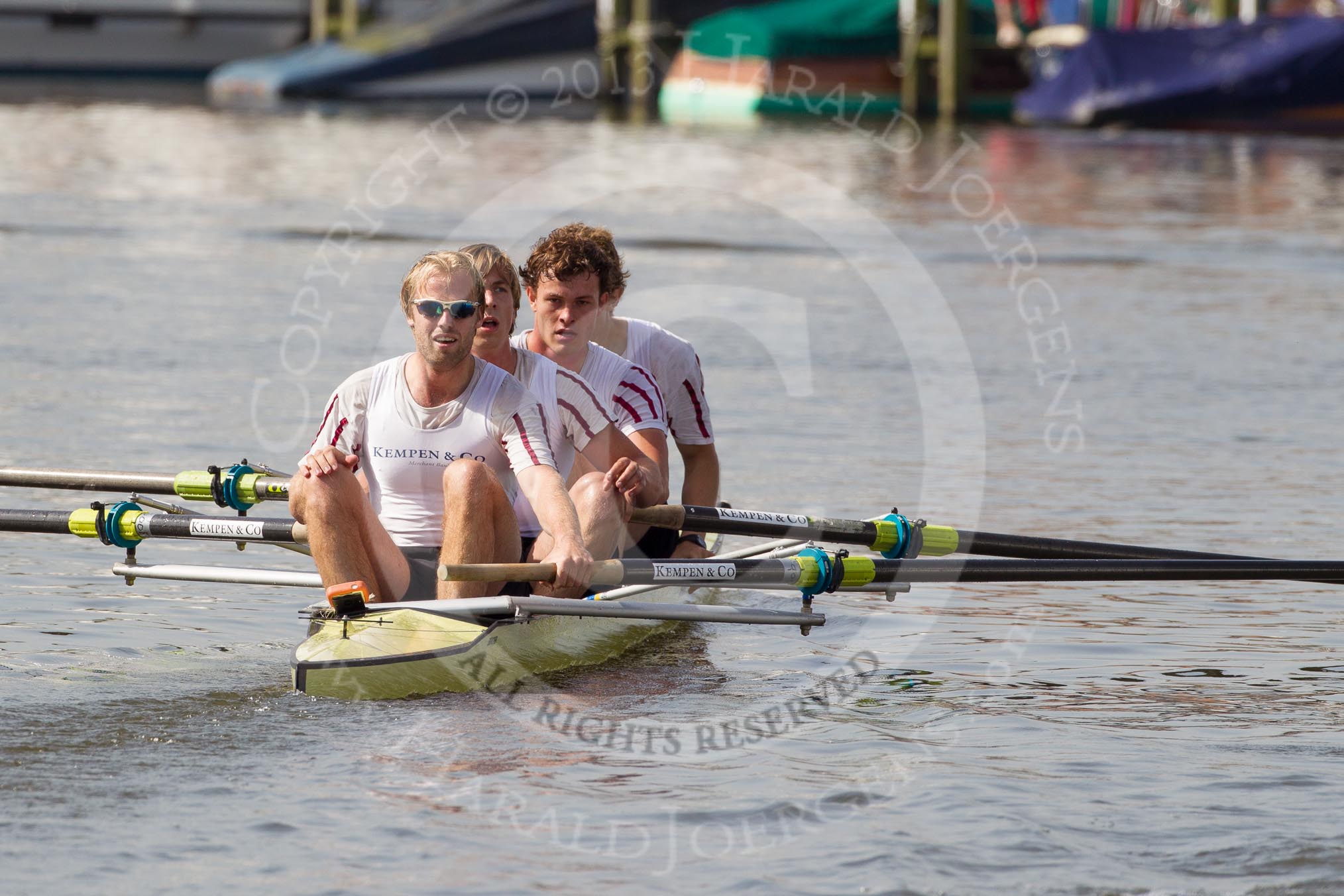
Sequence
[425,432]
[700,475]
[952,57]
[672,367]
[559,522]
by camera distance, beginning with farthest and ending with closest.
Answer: [952,57], [700,475], [672,367], [425,432], [559,522]

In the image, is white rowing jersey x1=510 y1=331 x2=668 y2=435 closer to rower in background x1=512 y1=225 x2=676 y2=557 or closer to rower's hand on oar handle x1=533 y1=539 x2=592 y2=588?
rower in background x1=512 y1=225 x2=676 y2=557

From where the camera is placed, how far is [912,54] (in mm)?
35531

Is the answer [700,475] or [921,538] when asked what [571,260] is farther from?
[921,538]

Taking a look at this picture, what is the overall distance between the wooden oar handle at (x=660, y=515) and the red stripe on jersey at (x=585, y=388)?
0.38 meters

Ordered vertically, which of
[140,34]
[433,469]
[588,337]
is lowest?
[433,469]

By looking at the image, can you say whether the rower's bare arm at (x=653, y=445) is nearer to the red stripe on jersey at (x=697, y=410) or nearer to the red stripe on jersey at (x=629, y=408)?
the red stripe on jersey at (x=629, y=408)

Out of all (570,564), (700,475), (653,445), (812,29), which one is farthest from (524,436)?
(812,29)

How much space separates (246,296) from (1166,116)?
21.2 m

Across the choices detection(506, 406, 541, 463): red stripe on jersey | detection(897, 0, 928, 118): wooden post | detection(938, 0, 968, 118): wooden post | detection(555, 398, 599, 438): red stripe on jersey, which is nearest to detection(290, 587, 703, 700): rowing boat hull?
detection(506, 406, 541, 463): red stripe on jersey

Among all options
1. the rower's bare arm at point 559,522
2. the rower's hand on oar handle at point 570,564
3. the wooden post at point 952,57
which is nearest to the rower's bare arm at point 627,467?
the rower's bare arm at point 559,522

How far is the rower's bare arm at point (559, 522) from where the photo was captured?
612 cm

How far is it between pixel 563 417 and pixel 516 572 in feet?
3.75

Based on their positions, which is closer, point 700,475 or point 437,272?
point 437,272

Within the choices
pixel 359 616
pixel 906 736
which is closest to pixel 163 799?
pixel 359 616
